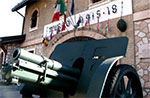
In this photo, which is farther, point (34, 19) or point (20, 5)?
point (20, 5)

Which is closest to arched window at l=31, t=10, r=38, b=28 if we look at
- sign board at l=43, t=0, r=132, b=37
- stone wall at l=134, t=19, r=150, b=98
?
sign board at l=43, t=0, r=132, b=37

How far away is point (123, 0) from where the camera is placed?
491 centimetres

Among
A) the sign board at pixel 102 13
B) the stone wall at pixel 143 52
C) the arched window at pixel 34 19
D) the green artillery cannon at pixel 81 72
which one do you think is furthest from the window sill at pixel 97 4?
the arched window at pixel 34 19

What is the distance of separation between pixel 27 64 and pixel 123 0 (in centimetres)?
421

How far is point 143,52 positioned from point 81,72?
264 cm

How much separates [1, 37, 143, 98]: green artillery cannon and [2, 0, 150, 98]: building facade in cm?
219

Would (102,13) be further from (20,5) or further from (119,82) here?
(20,5)

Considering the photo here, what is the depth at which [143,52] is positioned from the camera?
4141 millimetres

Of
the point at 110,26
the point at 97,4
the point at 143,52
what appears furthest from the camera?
the point at 97,4

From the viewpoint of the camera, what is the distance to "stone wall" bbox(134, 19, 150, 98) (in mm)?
3998

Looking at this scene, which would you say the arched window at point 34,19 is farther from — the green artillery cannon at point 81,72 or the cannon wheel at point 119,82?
the cannon wheel at point 119,82

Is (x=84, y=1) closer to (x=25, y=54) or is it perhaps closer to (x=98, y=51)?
(x=98, y=51)

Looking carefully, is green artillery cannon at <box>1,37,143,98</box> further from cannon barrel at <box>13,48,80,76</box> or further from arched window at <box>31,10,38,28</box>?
arched window at <box>31,10,38,28</box>

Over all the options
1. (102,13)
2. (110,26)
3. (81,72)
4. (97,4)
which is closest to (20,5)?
(97,4)
